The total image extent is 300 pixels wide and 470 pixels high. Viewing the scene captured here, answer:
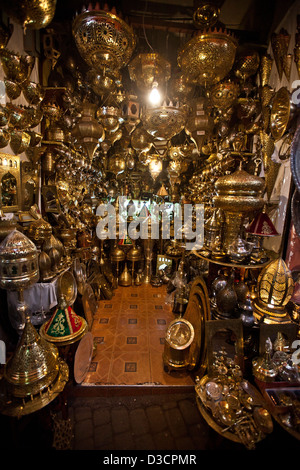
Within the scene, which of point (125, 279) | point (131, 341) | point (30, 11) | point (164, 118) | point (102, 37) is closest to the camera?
point (30, 11)

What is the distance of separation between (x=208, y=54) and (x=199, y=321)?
2.71 m

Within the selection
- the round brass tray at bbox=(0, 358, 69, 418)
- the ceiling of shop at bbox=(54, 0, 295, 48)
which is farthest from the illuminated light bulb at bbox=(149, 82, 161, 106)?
the round brass tray at bbox=(0, 358, 69, 418)

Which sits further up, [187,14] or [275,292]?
[187,14]

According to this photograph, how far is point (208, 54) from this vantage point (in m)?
1.89

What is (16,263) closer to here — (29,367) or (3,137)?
(29,367)

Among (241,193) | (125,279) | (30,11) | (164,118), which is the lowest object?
(125,279)

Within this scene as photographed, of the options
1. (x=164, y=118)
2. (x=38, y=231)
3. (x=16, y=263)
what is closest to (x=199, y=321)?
(x=16, y=263)

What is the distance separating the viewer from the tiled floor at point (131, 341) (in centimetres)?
232

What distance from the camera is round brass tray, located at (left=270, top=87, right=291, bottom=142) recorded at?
50.5 inches

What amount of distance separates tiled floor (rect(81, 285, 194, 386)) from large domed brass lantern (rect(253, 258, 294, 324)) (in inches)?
48.4

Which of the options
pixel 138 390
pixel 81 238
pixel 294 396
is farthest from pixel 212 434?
pixel 81 238

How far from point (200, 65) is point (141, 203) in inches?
210

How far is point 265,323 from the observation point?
1.78 m
